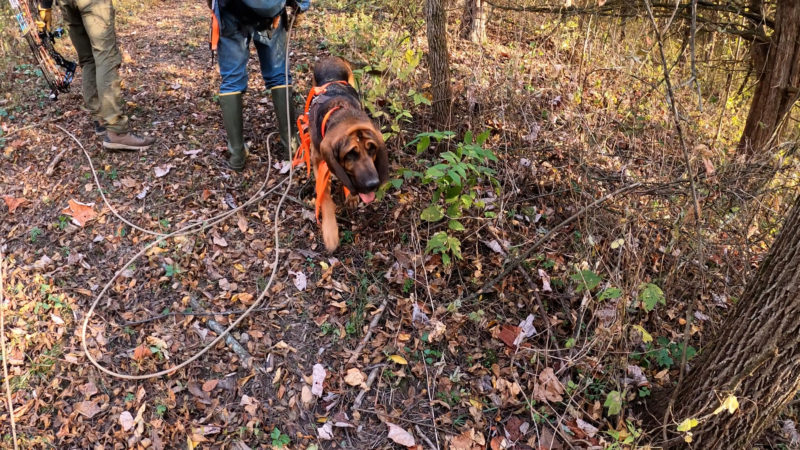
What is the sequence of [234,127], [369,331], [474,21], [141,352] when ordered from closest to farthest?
[141,352]
[369,331]
[234,127]
[474,21]

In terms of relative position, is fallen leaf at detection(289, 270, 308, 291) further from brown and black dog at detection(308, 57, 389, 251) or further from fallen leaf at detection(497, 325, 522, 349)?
fallen leaf at detection(497, 325, 522, 349)

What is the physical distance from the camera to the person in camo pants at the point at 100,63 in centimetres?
441

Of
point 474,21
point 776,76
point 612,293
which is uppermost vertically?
point 474,21

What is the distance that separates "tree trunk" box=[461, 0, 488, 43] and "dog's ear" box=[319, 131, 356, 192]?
374cm

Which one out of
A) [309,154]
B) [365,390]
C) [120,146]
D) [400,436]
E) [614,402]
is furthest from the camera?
[120,146]

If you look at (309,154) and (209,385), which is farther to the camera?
→ (309,154)

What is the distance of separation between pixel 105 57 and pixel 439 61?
3.40 m

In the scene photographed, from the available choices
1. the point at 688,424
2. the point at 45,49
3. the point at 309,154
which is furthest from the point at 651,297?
the point at 45,49

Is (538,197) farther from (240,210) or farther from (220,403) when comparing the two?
(220,403)

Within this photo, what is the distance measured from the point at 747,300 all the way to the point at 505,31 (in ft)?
18.1

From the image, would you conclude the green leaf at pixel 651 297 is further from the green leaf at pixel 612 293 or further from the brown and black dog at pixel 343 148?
the brown and black dog at pixel 343 148

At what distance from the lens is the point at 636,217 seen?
3.57 meters

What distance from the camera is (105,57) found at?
4.57m

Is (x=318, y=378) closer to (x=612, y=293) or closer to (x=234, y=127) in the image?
(x=612, y=293)
